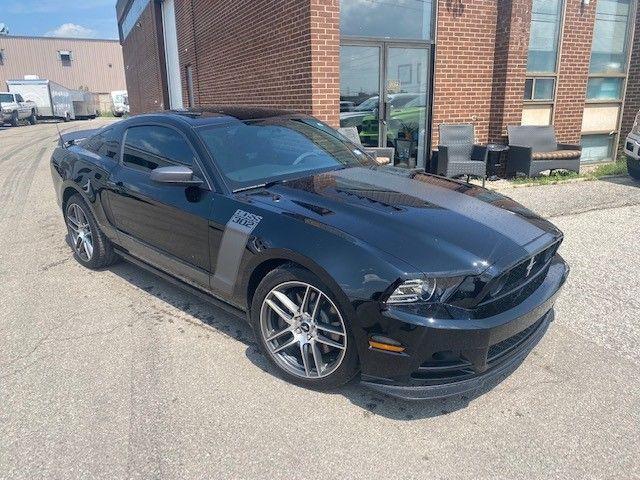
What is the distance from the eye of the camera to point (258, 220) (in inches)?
115

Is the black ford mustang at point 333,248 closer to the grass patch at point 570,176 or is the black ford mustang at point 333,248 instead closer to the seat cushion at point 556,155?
the grass patch at point 570,176

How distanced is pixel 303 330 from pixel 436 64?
6789mm

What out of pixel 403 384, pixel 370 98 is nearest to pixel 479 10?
pixel 370 98

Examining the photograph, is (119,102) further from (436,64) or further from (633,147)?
(633,147)

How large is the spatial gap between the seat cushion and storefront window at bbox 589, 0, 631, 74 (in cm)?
241

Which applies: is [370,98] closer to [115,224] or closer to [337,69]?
Result: [337,69]

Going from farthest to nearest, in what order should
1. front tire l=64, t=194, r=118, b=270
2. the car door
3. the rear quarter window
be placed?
front tire l=64, t=194, r=118, b=270 → the rear quarter window → the car door

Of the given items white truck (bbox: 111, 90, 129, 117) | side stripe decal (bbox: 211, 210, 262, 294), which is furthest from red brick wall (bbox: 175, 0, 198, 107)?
white truck (bbox: 111, 90, 129, 117)

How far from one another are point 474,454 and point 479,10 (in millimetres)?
7958

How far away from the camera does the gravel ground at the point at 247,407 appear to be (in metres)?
2.28

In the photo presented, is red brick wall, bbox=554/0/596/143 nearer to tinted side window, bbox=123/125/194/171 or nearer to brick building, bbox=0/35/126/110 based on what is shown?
tinted side window, bbox=123/125/194/171

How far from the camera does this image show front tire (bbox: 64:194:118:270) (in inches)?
180

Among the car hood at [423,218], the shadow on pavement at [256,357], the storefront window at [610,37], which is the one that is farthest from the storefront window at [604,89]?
the shadow on pavement at [256,357]

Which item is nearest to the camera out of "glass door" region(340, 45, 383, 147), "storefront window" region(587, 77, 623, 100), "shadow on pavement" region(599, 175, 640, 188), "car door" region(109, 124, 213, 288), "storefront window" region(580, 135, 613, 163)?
"car door" region(109, 124, 213, 288)
